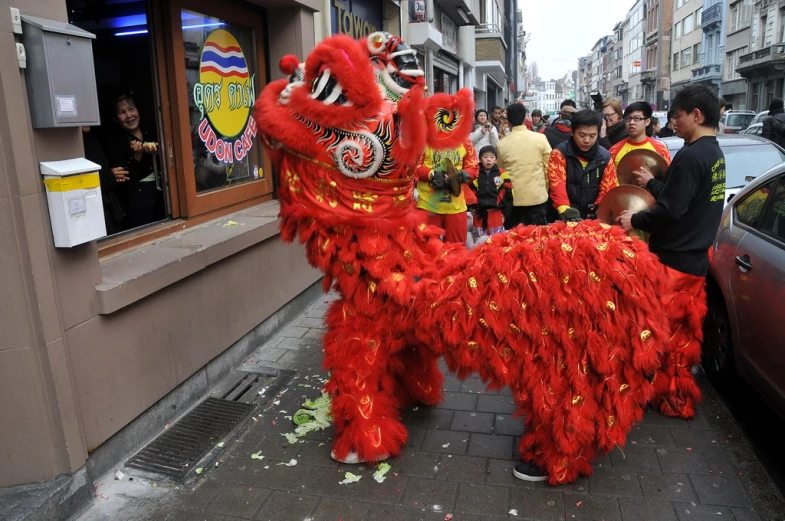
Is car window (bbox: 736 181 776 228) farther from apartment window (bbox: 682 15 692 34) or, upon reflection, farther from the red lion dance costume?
apartment window (bbox: 682 15 692 34)

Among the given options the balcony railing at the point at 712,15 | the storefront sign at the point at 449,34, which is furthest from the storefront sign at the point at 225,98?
the balcony railing at the point at 712,15

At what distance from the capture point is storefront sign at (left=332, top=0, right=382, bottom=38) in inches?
310

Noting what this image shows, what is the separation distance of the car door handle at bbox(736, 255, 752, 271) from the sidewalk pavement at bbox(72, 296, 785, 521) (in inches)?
39.3

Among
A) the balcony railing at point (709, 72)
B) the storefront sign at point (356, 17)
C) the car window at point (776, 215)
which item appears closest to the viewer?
the car window at point (776, 215)

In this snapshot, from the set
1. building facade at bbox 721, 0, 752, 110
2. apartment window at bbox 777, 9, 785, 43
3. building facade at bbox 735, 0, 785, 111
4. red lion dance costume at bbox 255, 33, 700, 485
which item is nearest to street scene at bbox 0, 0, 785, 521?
red lion dance costume at bbox 255, 33, 700, 485

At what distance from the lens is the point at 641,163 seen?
4.50 metres

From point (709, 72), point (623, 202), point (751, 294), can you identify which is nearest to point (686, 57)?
point (709, 72)

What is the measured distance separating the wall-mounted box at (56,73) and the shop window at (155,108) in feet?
3.55

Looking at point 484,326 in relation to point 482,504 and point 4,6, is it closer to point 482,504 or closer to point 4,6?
point 482,504

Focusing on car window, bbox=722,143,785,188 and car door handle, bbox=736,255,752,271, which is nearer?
car door handle, bbox=736,255,752,271

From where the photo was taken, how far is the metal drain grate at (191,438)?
3404 mm

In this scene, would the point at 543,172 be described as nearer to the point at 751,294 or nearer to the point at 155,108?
the point at 751,294

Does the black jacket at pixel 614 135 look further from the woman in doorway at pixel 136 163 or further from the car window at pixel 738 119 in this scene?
the car window at pixel 738 119

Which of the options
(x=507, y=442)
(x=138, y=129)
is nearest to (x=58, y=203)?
(x=138, y=129)
